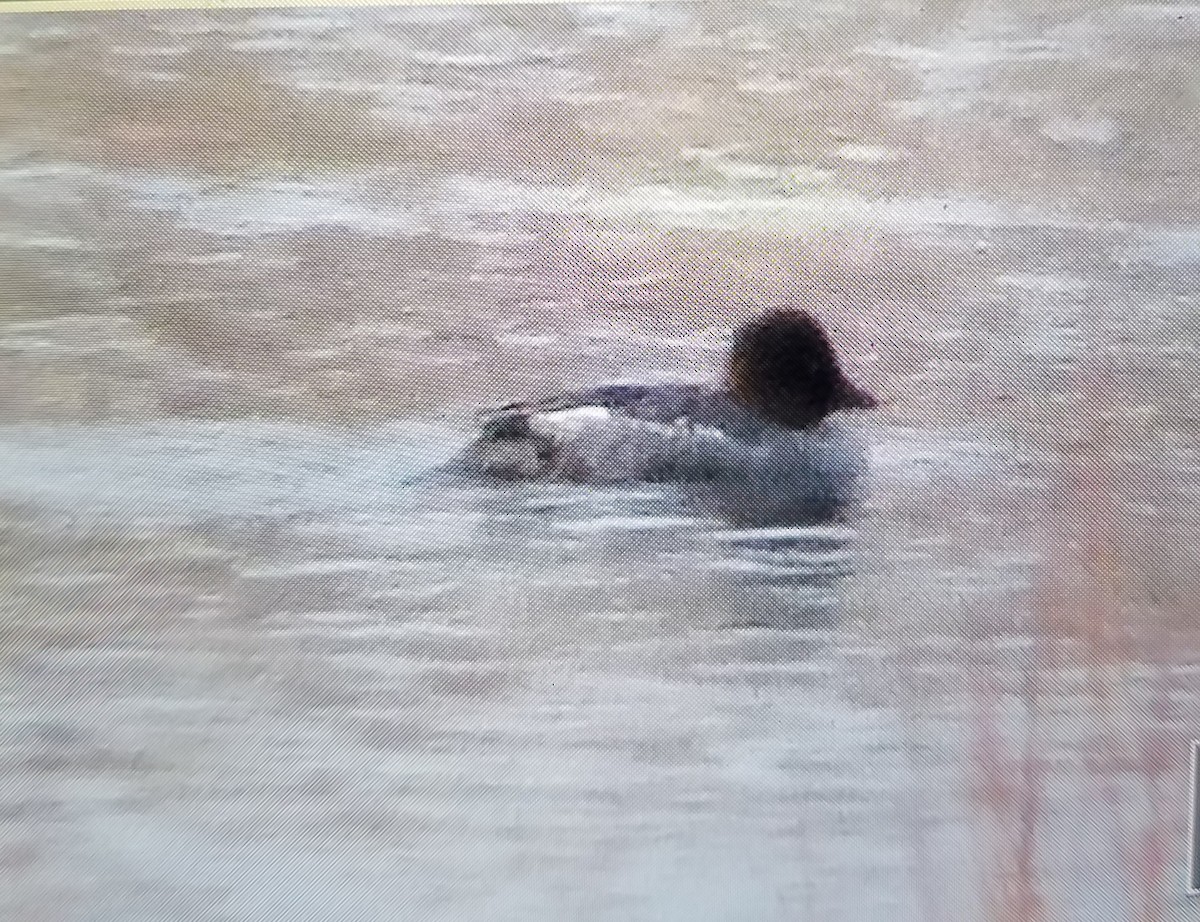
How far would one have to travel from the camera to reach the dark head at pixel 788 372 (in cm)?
84

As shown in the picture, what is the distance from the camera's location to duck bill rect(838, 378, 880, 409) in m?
0.85

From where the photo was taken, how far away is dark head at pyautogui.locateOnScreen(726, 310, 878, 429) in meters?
0.84

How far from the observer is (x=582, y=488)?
833 mm

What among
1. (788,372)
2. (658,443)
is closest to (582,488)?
(658,443)

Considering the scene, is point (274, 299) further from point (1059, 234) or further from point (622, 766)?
point (1059, 234)

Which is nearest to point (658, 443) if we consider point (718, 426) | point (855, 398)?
point (718, 426)

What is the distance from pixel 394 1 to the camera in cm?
83

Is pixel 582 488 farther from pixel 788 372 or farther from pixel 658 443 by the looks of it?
pixel 788 372

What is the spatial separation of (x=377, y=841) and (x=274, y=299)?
416mm

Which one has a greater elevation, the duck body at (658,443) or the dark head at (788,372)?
the dark head at (788,372)

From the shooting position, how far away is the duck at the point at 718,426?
0.83 m

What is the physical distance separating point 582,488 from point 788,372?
0.18 meters

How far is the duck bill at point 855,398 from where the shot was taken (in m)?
0.85

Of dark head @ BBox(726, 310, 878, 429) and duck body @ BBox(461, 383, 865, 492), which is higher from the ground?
dark head @ BBox(726, 310, 878, 429)
